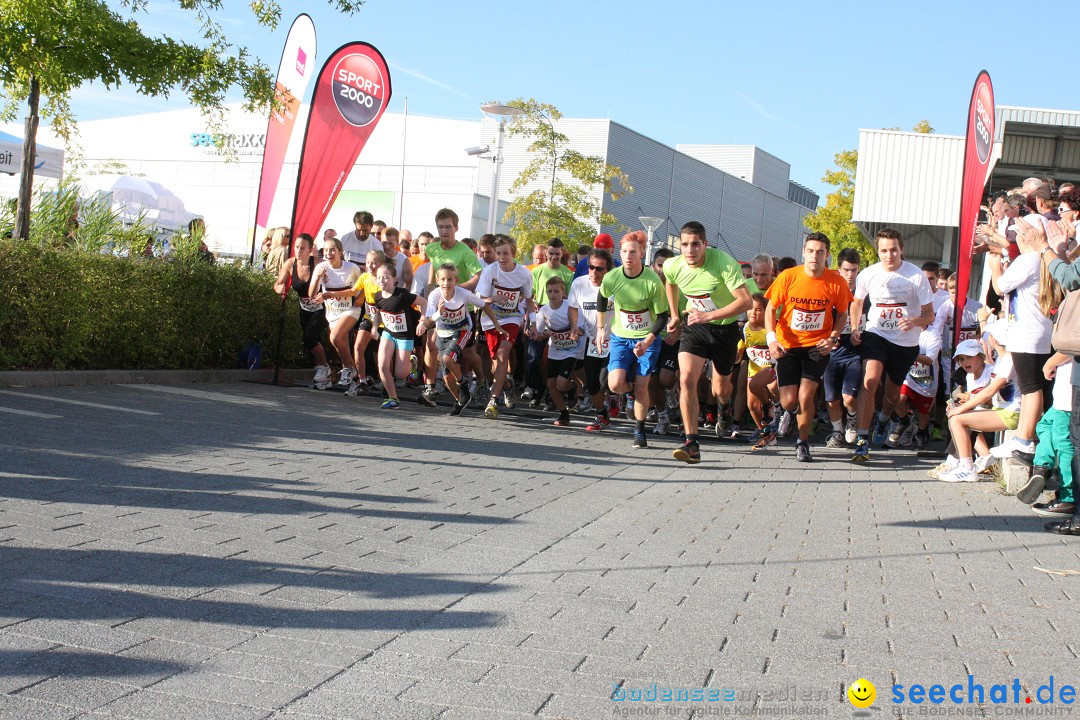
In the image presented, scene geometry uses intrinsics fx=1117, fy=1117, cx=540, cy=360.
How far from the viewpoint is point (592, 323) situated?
43.0 ft

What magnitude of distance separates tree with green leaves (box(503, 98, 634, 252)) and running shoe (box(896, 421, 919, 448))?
2330cm

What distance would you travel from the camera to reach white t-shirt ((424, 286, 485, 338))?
12391mm

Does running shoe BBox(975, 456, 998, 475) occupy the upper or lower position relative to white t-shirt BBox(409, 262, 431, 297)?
lower

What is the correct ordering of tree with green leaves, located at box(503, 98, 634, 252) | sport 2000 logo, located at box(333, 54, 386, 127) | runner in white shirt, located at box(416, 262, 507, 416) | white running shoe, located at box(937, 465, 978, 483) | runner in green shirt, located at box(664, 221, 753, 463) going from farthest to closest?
tree with green leaves, located at box(503, 98, 634, 252) < sport 2000 logo, located at box(333, 54, 386, 127) < runner in white shirt, located at box(416, 262, 507, 416) < runner in green shirt, located at box(664, 221, 753, 463) < white running shoe, located at box(937, 465, 978, 483)

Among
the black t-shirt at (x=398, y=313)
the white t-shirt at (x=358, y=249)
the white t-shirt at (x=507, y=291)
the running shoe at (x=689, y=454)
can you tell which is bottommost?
the running shoe at (x=689, y=454)

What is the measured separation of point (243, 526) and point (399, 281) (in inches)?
327

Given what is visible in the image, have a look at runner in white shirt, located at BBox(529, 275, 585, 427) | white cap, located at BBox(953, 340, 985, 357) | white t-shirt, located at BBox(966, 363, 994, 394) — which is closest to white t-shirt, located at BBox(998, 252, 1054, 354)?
Result: white t-shirt, located at BBox(966, 363, 994, 394)

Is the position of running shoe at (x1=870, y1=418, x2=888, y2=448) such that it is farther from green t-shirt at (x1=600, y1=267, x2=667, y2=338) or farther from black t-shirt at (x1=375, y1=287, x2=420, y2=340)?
black t-shirt at (x1=375, y1=287, x2=420, y2=340)

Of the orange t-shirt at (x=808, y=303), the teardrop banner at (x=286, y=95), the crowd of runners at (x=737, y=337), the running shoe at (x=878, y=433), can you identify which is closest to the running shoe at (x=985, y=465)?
the crowd of runners at (x=737, y=337)

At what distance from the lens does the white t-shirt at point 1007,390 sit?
8883mm

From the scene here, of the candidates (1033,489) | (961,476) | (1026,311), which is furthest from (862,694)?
(961,476)

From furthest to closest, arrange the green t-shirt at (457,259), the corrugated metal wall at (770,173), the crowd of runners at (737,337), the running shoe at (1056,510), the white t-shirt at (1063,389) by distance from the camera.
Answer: the corrugated metal wall at (770,173), the green t-shirt at (457,259), the crowd of runners at (737,337), the running shoe at (1056,510), the white t-shirt at (1063,389)

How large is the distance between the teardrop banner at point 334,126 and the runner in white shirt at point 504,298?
2669 millimetres

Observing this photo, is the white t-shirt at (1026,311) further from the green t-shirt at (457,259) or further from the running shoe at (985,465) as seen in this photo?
the green t-shirt at (457,259)
